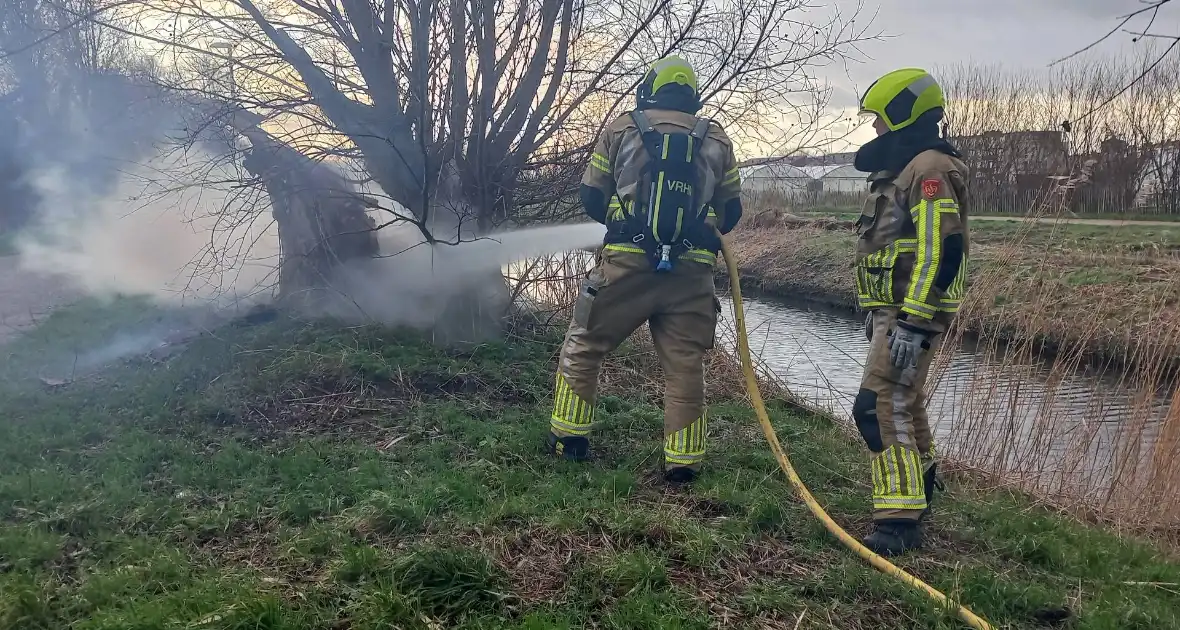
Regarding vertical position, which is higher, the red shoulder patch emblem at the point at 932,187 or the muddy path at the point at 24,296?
the red shoulder patch emblem at the point at 932,187

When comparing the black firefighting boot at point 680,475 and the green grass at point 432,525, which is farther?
the black firefighting boot at point 680,475

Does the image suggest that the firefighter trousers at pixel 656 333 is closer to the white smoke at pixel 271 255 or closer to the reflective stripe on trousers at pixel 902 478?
the reflective stripe on trousers at pixel 902 478

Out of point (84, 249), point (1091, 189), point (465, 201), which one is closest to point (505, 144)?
point (465, 201)

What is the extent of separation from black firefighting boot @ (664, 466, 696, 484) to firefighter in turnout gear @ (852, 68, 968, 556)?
3.17ft

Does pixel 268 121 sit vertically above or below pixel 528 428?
above

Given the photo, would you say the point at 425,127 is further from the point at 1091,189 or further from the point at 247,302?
the point at 1091,189

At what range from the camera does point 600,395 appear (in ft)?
18.3

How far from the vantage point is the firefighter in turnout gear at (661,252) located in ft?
13.2

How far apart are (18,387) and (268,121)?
2519 millimetres

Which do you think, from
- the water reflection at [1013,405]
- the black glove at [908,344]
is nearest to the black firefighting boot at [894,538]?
the black glove at [908,344]

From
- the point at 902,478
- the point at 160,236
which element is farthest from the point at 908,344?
the point at 160,236

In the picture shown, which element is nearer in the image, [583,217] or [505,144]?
[505,144]

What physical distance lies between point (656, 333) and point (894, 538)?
158 centimetres

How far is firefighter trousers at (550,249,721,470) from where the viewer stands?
414 centimetres
